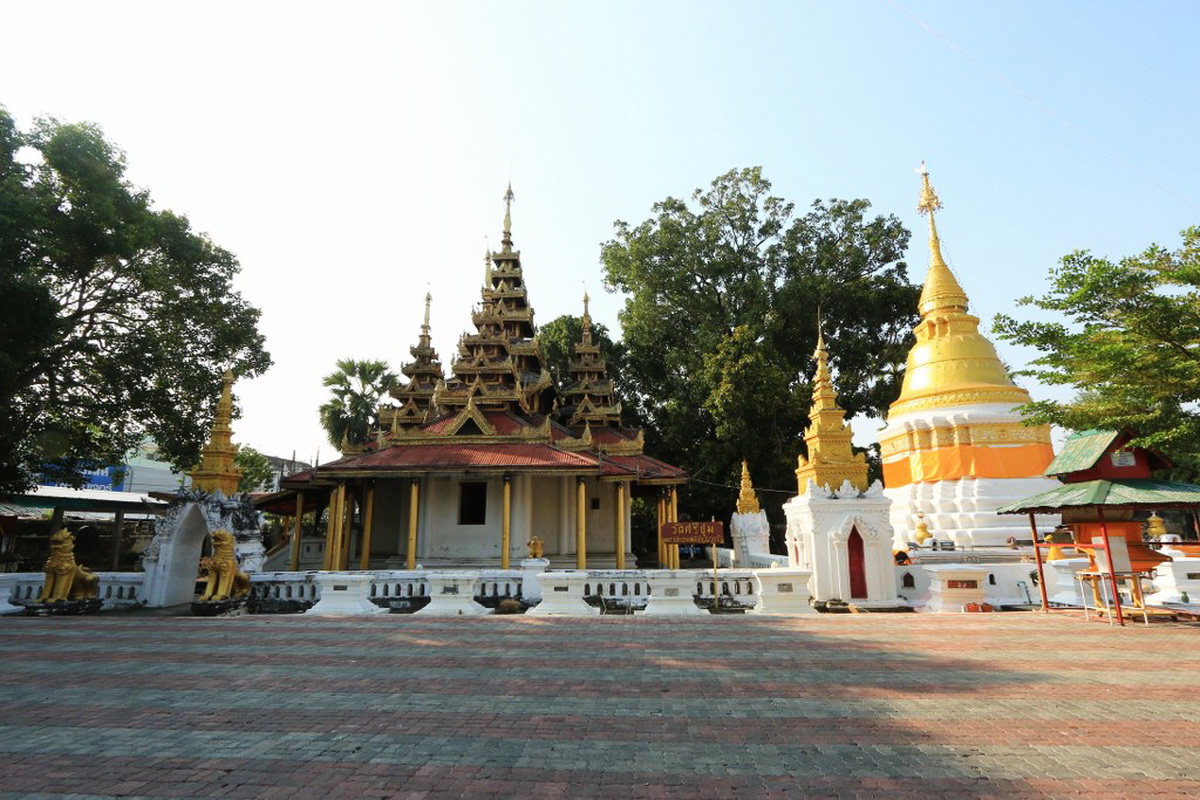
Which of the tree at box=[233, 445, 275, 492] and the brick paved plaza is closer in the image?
the brick paved plaza

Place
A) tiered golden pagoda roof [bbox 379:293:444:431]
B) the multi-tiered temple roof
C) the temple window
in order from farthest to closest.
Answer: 1. tiered golden pagoda roof [bbox 379:293:444:431]
2. the temple window
3. the multi-tiered temple roof

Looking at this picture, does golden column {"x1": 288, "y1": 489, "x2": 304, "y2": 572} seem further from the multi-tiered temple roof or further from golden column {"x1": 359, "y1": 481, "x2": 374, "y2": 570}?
golden column {"x1": 359, "y1": 481, "x2": 374, "y2": 570}

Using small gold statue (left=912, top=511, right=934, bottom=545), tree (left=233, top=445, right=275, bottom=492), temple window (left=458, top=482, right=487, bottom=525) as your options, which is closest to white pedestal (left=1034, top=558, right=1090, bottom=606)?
small gold statue (left=912, top=511, right=934, bottom=545)

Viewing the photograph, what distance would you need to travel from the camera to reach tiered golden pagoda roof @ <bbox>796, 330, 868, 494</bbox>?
51.3ft

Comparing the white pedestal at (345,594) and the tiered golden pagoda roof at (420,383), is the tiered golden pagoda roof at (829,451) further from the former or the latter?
the tiered golden pagoda roof at (420,383)

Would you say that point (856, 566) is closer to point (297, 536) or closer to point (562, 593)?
point (562, 593)

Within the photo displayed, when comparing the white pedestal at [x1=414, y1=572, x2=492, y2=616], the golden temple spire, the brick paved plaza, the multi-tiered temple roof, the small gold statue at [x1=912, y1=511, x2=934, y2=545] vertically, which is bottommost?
the brick paved plaza

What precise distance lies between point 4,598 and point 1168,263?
77.2ft

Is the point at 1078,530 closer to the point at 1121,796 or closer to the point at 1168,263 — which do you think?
the point at 1168,263

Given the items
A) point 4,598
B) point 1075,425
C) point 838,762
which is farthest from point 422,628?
point 1075,425

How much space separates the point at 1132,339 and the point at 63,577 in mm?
21133

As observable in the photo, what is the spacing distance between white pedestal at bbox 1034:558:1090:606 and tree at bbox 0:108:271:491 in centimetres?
2417

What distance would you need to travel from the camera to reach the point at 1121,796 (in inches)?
148

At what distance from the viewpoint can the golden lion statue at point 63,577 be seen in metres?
12.9
